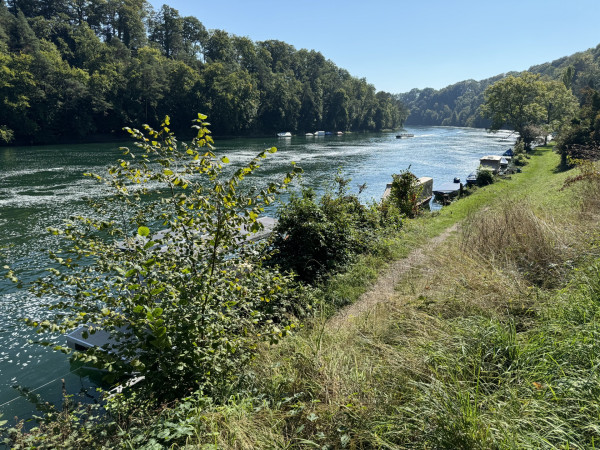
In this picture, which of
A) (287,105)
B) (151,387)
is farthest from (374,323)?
(287,105)

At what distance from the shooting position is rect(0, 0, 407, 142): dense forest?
57.4 metres

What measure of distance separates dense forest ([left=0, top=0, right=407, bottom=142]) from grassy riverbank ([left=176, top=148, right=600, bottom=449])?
6453 cm

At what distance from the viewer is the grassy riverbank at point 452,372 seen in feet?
9.02

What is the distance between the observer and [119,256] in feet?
13.3

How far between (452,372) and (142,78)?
3121 inches

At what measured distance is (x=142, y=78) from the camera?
6850 cm

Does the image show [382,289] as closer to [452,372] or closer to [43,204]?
[452,372]

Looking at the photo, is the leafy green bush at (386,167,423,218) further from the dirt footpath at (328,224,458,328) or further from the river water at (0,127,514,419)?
the dirt footpath at (328,224,458,328)

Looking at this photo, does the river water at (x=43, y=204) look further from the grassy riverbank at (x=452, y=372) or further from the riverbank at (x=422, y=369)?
the grassy riverbank at (x=452, y=372)

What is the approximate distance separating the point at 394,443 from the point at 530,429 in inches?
41.4

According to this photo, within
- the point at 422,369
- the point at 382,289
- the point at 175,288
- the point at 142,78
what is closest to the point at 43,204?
the point at 382,289

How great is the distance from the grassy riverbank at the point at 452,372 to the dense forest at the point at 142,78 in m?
64.5

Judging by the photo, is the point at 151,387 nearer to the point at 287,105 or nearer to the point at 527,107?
the point at 527,107

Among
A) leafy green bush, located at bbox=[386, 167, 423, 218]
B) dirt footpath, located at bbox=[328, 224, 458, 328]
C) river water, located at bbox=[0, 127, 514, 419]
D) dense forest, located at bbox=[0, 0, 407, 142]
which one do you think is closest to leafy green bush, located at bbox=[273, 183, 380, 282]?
dirt footpath, located at bbox=[328, 224, 458, 328]
